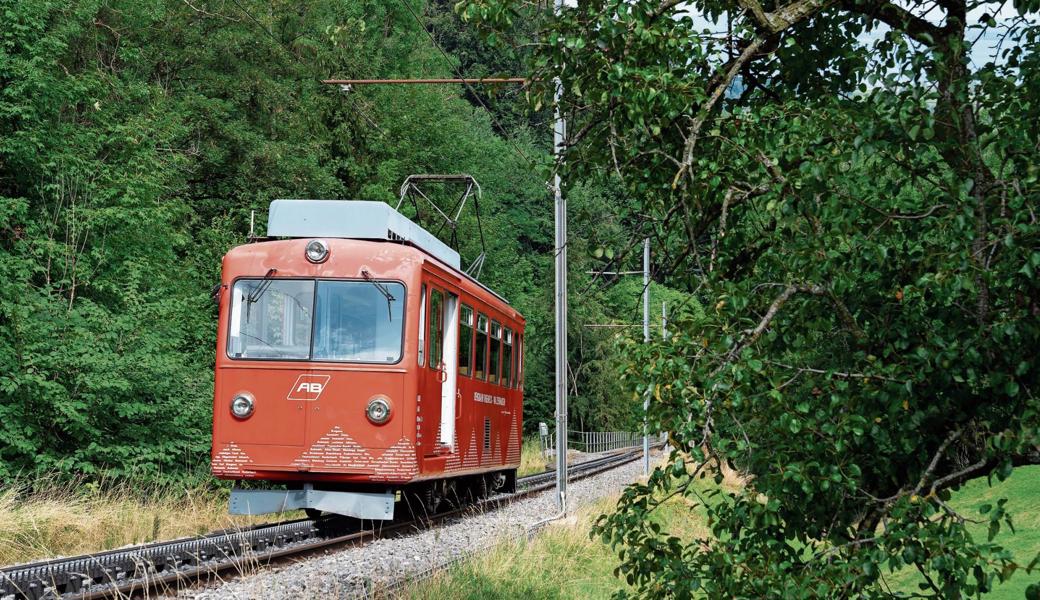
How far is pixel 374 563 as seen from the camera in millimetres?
10391

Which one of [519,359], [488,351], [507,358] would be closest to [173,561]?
[488,351]

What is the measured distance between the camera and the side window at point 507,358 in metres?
17.8

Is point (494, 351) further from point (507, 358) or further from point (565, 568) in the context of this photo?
point (565, 568)

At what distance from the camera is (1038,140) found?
4156 millimetres

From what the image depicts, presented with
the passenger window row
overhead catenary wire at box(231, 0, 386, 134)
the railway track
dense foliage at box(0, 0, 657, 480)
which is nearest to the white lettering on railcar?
the passenger window row

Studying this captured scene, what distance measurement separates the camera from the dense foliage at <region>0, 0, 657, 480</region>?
15047 millimetres

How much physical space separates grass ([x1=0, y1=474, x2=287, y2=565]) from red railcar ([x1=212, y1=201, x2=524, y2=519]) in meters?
1.25

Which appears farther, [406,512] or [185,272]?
[185,272]

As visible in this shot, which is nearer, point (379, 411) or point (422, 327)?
point (379, 411)

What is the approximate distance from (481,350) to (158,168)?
759 cm

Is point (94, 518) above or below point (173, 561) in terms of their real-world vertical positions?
above

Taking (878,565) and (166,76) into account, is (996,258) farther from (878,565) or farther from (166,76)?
(166,76)

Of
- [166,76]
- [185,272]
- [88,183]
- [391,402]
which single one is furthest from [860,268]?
[166,76]

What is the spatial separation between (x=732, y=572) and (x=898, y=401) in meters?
0.95
